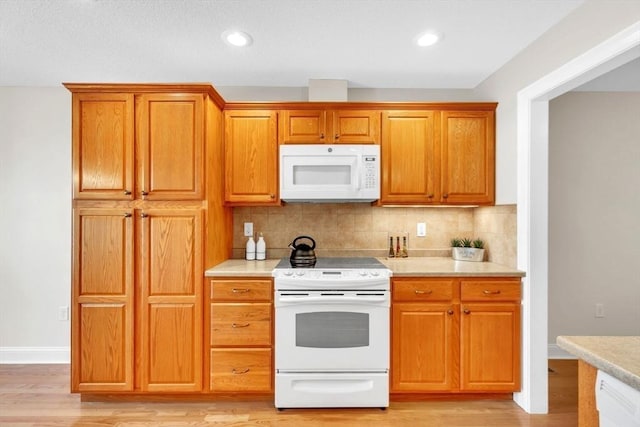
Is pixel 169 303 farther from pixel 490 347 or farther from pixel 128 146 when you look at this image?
pixel 490 347

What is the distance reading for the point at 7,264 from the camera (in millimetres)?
3029

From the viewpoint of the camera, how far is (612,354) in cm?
91

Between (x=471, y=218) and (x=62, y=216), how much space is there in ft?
11.8

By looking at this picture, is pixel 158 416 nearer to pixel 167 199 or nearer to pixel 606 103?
pixel 167 199

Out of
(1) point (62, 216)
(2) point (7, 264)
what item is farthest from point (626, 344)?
(2) point (7, 264)

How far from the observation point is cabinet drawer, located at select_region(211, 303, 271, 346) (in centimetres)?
236

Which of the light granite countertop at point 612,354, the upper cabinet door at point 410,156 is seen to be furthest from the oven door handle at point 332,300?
the light granite countertop at point 612,354

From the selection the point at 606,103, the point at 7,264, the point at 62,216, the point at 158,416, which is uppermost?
the point at 606,103

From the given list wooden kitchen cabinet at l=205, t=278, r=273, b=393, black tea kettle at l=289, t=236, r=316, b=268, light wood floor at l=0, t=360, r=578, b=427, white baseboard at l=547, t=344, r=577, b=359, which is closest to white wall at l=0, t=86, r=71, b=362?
light wood floor at l=0, t=360, r=578, b=427

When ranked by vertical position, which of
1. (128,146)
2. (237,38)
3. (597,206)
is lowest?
(597,206)

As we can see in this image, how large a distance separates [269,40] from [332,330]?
6.40 feet

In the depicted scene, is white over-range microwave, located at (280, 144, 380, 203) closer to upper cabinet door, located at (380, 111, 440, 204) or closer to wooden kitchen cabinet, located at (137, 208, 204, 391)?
upper cabinet door, located at (380, 111, 440, 204)

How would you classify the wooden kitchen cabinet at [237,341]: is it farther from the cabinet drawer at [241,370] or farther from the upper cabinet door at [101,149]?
the upper cabinet door at [101,149]

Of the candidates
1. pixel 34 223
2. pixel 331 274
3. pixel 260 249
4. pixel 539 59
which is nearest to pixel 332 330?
pixel 331 274
